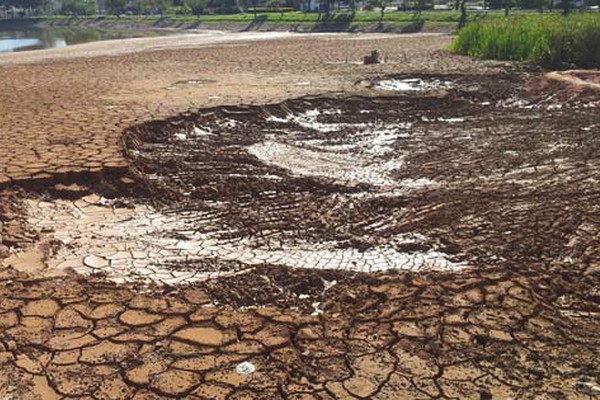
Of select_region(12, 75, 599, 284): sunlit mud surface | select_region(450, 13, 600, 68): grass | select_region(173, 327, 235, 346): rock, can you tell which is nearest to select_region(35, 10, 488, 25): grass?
select_region(450, 13, 600, 68): grass

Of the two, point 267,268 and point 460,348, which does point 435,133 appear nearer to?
point 267,268

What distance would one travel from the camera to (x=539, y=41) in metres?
16.7

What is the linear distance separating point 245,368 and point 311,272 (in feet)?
4.55

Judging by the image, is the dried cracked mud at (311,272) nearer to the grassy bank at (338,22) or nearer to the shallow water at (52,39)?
the grassy bank at (338,22)

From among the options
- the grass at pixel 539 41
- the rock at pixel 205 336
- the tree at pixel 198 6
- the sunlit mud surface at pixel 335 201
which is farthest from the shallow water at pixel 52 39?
the rock at pixel 205 336

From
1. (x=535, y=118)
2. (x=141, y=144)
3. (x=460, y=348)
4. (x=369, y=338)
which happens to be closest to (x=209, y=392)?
(x=369, y=338)

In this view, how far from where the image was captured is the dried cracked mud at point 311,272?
3.30m

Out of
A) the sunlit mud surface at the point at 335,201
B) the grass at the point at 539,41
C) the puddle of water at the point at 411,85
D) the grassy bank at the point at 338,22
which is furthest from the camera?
the grassy bank at the point at 338,22

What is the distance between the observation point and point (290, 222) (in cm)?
571

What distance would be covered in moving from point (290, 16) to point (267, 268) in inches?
1849

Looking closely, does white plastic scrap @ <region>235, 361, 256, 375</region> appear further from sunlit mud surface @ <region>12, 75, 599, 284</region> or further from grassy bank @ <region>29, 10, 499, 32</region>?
grassy bank @ <region>29, 10, 499, 32</region>

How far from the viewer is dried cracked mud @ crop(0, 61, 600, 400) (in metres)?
3.30

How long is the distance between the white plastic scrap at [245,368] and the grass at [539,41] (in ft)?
48.9

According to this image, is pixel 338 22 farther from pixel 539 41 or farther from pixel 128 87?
pixel 128 87
